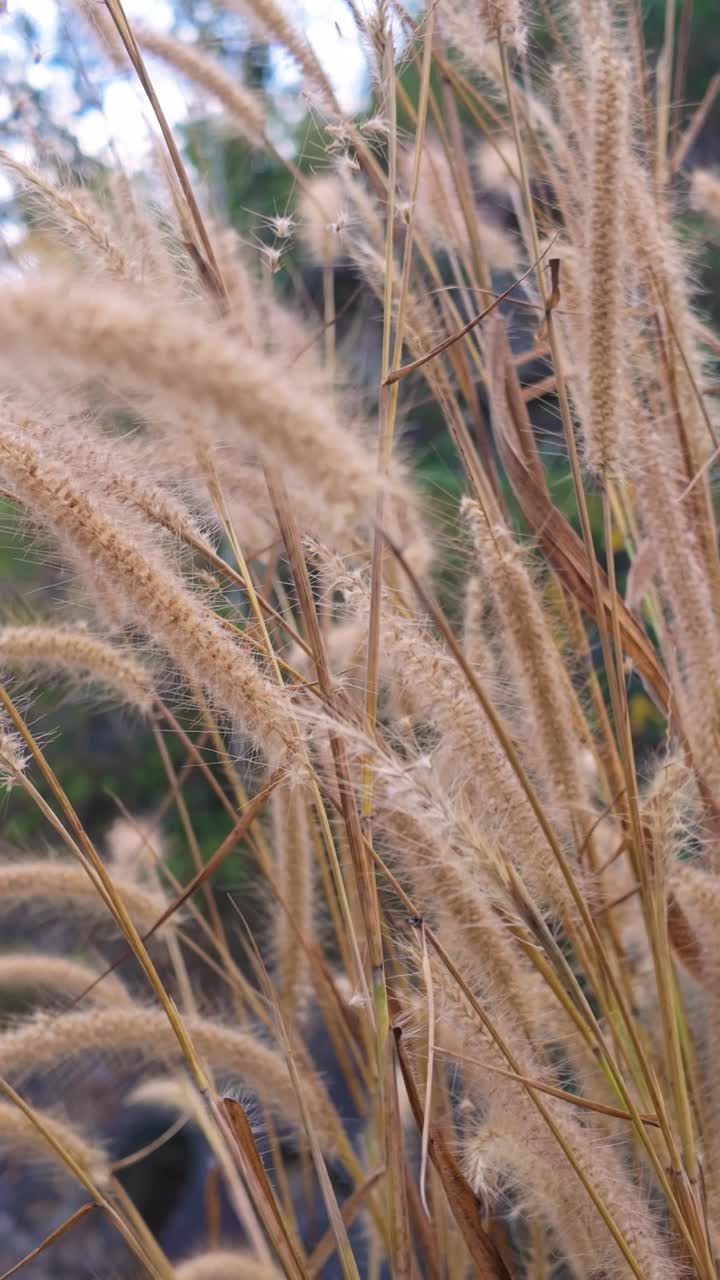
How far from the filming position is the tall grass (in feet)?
1.39

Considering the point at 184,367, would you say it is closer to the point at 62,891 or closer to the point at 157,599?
the point at 157,599

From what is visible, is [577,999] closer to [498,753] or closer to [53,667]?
[498,753]

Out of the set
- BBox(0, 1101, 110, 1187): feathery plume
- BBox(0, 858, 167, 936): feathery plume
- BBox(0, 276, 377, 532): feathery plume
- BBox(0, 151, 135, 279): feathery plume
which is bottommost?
BBox(0, 1101, 110, 1187): feathery plume

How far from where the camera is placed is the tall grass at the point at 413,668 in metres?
0.42

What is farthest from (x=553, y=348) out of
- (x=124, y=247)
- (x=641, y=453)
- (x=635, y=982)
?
(x=635, y=982)

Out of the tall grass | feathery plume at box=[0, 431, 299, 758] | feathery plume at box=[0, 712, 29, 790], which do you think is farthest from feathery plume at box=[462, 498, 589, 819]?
feathery plume at box=[0, 712, 29, 790]

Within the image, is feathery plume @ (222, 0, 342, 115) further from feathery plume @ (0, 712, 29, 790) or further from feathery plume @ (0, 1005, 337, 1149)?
feathery plume @ (0, 1005, 337, 1149)

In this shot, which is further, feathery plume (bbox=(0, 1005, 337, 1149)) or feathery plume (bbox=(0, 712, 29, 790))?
feathery plume (bbox=(0, 1005, 337, 1149))

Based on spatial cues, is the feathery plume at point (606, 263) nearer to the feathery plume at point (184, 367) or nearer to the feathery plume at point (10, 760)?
the feathery plume at point (184, 367)

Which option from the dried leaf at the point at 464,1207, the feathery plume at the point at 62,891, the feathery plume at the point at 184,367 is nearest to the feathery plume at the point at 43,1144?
the feathery plume at the point at 62,891

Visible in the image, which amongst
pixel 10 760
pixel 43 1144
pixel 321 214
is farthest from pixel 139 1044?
pixel 321 214

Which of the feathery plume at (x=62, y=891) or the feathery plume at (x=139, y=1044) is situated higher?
the feathery plume at (x=62, y=891)

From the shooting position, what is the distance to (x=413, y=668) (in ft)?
1.64

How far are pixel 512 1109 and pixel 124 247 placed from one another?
1.70 ft
